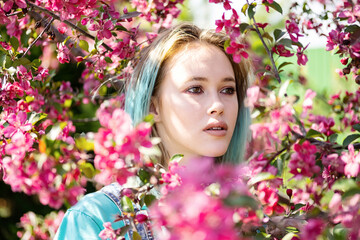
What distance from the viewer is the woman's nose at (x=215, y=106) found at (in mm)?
1622

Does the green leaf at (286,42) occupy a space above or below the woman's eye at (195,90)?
above

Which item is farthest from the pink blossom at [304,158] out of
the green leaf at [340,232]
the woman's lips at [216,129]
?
the woman's lips at [216,129]

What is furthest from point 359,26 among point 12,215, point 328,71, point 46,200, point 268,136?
point 328,71

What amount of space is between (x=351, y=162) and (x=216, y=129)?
0.53 metres

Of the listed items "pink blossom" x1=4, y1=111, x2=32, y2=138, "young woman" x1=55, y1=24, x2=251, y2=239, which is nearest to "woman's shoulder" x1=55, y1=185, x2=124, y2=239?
"young woman" x1=55, y1=24, x2=251, y2=239

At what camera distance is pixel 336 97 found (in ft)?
9.00

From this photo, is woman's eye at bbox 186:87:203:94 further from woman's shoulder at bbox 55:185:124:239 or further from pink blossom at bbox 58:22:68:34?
pink blossom at bbox 58:22:68:34

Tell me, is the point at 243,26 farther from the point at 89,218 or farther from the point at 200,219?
the point at 200,219

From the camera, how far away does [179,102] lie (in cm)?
170

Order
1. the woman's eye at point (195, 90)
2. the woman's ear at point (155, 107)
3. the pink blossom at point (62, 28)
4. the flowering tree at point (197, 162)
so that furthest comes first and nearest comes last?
the pink blossom at point (62, 28) → the woman's ear at point (155, 107) → the woman's eye at point (195, 90) → the flowering tree at point (197, 162)

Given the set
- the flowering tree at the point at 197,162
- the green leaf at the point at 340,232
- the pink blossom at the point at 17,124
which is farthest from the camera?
the pink blossom at the point at 17,124

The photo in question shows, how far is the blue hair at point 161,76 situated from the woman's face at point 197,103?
39mm

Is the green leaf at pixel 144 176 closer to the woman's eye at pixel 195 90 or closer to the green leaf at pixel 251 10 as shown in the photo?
the woman's eye at pixel 195 90

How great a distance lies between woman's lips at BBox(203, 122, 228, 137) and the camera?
1641 millimetres
